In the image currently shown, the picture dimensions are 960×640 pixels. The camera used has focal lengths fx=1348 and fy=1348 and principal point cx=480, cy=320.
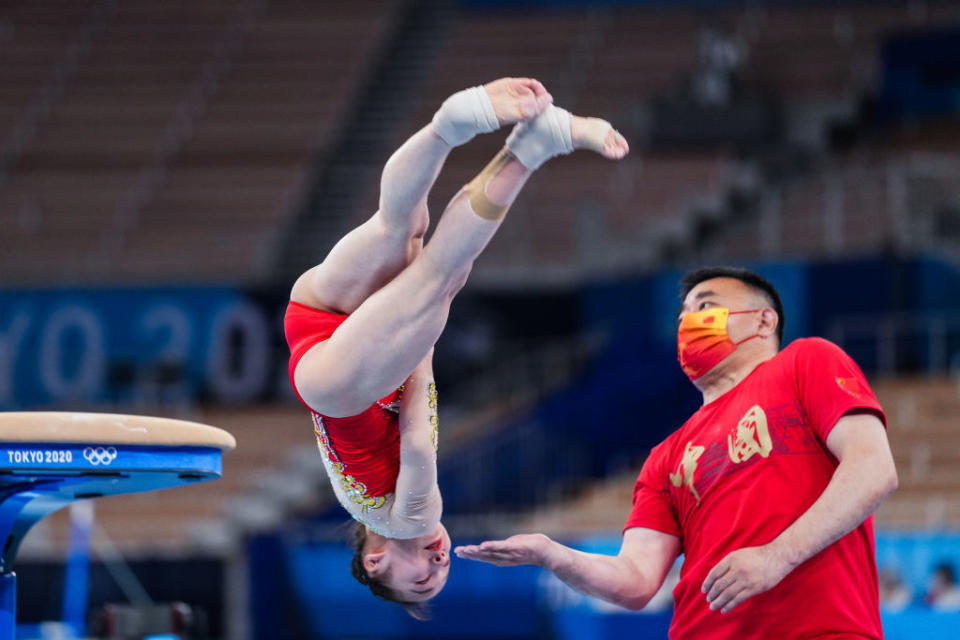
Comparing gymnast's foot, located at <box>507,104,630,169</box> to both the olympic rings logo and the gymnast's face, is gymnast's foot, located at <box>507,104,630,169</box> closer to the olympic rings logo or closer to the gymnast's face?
the gymnast's face

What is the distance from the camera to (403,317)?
3.51 meters

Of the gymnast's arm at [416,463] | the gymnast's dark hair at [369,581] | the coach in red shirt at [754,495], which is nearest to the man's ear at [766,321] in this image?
the coach in red shirt at [754,495]

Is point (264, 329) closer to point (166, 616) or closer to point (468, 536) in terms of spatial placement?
point (468, 536)

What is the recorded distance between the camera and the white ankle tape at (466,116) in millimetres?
3352

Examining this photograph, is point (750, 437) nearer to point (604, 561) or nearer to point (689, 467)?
point (689, 467)

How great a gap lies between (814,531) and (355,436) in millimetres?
1382

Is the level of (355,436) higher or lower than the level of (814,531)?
higher

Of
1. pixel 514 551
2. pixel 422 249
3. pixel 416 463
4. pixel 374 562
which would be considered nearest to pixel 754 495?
pixel 514 551

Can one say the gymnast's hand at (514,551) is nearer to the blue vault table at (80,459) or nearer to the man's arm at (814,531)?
the man's arm at (814,531)

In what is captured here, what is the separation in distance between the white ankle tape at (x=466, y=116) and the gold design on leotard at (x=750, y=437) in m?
0.97

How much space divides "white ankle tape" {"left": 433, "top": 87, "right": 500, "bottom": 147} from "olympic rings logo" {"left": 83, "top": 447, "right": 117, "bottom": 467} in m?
1.23

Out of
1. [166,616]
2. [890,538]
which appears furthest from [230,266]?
[166,616]

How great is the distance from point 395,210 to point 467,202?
0.22m

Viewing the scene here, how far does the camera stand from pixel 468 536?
9.83m
